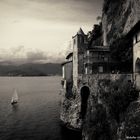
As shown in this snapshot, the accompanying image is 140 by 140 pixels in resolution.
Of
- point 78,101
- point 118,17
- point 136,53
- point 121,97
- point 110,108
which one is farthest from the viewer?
point 118,17

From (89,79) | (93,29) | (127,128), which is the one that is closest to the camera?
(127,128)

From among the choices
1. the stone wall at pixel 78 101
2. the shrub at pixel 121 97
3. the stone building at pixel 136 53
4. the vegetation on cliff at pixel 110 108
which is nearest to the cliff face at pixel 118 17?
the stone wall at pixel 78 101

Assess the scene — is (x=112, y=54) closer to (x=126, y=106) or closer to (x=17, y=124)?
(x=126, y=106)

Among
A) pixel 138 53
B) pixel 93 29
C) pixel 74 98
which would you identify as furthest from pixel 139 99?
pixel 93 29

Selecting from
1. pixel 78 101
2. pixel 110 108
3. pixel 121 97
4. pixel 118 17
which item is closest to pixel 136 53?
pixel 121 97

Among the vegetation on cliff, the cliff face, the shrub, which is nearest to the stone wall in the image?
the vegetation on cliff

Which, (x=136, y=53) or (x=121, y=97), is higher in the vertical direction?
(x=136, y=53)

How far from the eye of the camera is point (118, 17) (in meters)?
62.7

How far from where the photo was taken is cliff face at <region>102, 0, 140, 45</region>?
174 ft

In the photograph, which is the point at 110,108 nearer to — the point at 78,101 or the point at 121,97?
the point at 121,97

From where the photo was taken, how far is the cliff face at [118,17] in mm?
52969

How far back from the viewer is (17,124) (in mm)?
62594

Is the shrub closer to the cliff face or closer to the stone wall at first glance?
the stone wall

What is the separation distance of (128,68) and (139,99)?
93.6 ft
